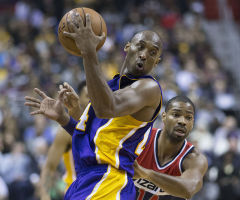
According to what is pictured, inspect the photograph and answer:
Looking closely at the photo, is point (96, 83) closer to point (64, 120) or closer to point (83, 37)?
point (83, 37)

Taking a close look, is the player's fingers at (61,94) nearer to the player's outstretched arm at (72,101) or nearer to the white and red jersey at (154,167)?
the player's outstretched arm at (72,101)

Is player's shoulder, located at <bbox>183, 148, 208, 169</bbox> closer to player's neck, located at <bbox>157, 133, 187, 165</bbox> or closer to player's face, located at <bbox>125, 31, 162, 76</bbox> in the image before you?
player's neck, located at <bbox>157, 133, 187, 165</bbox>

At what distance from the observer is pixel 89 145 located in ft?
9.91

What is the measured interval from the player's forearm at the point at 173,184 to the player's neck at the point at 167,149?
52 centimetres

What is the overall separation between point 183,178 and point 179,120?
0.58 metres

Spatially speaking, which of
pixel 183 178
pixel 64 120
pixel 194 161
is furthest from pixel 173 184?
pixel 64 120

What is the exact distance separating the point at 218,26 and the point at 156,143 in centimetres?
1064

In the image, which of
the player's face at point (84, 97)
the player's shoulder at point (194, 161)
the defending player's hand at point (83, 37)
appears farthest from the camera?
the player's face at point (84, 97)

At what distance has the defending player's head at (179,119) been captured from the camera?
12.9 ft

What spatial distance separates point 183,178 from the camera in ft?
11.8

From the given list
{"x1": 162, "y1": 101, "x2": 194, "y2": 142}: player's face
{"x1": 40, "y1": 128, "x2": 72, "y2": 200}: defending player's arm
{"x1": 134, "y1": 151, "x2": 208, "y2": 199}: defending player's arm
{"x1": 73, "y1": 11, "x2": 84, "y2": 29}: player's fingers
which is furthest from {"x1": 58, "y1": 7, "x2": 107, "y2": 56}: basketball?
{"x1": 40, "y1": 128, "x2": 72, "y2": 200}: defending player's arm

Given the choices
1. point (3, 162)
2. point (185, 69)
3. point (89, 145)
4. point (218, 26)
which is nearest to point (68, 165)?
point (89, 145)

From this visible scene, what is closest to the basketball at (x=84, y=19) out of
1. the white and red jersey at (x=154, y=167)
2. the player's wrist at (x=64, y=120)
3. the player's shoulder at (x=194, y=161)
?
the player's wrist at (x=64, y=120)

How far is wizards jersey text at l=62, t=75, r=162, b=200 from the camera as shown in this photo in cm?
296
